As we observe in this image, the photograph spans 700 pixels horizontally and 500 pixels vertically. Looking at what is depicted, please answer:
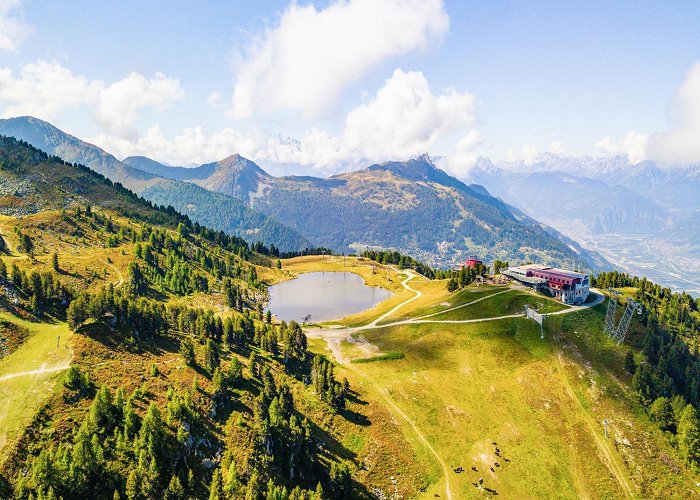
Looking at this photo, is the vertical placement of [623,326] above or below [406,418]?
above

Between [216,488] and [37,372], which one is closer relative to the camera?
[216,488]

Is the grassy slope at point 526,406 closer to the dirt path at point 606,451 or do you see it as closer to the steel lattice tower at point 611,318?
the dirt path at point 606,451

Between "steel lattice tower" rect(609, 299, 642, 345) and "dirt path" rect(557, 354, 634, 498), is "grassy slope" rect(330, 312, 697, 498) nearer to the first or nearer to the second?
"dirt path" rect(557, 354, 634, 498)

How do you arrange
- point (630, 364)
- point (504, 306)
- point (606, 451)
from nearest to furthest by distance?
point (606, 451)
point (630, 364)
point (504, 306)

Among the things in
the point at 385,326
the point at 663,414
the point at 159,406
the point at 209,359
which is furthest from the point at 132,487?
the point at 663,414

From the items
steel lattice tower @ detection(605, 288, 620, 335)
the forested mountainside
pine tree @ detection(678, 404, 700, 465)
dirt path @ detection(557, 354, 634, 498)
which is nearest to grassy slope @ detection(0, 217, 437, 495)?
the forested mountainside

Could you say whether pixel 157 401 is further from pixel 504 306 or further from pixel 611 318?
pixel 611 318

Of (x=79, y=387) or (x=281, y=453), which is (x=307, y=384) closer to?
(x=281, y=453)

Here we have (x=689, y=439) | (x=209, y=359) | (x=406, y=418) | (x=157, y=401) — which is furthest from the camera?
(x=406, y=418)
